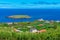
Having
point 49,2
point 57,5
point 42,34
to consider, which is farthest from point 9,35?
point 49,2

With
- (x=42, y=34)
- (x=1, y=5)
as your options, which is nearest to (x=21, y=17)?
(x=42, y=34)

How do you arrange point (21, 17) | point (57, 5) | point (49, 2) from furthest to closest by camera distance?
point (49, 2) < point (57, 5) < point (21, 17)

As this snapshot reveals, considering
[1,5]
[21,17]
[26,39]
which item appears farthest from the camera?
[1,5]

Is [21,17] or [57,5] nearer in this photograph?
[21,17]

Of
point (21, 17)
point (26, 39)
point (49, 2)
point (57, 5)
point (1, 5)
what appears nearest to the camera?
point (26, 39)

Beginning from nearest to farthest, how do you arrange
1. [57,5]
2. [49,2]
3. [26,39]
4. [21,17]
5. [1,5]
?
[26,39] < [21,17] < [1,5] < [57,5] < [49,2]

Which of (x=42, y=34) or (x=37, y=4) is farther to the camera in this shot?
(x=37, y=4)

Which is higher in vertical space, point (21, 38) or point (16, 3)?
point (16, 3)

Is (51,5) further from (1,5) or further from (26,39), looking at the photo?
(26,39)

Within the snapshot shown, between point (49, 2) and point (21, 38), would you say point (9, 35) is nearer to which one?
point (21, 38)
